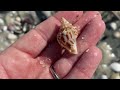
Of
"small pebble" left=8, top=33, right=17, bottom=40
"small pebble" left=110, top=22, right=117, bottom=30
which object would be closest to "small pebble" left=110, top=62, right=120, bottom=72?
"small pebble" left=110, top=22, right=117, bottom=30

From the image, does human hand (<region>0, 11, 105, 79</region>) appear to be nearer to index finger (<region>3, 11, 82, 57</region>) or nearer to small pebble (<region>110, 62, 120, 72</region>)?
index finger (<region>3, 11, 82, 57</region>)

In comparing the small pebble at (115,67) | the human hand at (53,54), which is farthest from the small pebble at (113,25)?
the human hand at (53,54)

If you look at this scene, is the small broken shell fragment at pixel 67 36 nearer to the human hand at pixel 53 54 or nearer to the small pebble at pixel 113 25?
the human hand at pixel 53 54

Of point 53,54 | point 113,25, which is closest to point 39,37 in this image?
point 53,54
